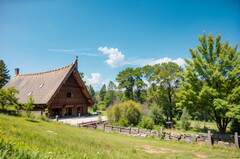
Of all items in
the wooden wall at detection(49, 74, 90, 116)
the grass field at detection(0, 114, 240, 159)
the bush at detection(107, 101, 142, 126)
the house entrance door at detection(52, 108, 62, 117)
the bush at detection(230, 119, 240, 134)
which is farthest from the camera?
the house entrance door at detection(52, 108, 62, 117)

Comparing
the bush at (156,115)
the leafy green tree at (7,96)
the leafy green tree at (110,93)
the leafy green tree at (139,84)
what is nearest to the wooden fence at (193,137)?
the bush at (156,115)

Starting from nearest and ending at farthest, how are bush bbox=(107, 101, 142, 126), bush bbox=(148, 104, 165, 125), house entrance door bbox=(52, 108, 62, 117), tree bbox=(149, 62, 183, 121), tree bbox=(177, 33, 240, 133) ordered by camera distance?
tree bbox=(177, 33, 240, 133)
bush bbox=(107, 101, 142, 126)
bush bbox=(148, 104, 165, 125)
house entrance door bbox=(52, 108, 62, 117)
tree bbox=(149, 62, 183, 121)

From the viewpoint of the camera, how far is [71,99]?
1088 inches

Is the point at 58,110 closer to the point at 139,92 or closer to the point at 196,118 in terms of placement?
the point at 139,92

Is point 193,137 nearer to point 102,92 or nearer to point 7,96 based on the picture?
point 7,96

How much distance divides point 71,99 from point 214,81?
72.0ft

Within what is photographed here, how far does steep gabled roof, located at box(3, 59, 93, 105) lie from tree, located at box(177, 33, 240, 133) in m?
17.6

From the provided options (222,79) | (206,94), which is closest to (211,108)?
(206,94)

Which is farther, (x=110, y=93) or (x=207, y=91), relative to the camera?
(x=110, y=93)

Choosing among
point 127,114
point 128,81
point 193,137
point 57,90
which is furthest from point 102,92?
point 193,137

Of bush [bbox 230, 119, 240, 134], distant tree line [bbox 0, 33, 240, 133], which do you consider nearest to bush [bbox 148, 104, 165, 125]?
distant tree line [bbox 0, 33, 240, 133]

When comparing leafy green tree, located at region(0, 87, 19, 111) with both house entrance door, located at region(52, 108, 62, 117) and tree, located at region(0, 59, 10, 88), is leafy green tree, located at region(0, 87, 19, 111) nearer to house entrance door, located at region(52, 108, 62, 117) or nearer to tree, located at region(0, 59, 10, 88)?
house entrance door, located at region(52, 108, 62, 117)

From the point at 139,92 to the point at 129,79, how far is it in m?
4.75

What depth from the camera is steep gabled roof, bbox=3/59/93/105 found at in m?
23.1
